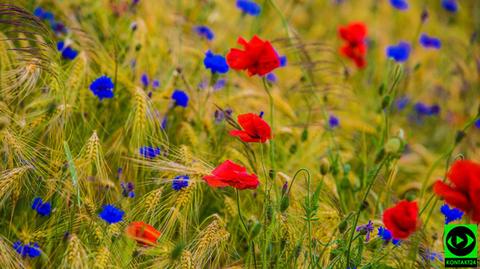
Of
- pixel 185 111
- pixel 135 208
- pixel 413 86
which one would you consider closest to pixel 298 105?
pixel 185 111

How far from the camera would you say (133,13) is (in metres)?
2.51

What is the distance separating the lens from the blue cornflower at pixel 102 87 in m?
1.82

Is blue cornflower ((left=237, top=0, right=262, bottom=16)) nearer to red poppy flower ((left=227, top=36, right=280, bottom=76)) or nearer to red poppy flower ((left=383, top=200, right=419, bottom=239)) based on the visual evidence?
red poppy flower ((left=227, top=36, right=280, bottom=76))

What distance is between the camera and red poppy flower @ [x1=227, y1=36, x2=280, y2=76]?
1.62 metres

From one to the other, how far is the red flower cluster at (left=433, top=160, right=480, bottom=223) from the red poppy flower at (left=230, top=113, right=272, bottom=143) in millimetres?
389

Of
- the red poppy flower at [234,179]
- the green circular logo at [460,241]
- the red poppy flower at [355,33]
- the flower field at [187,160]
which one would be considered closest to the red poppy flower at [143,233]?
the flower field at [187,160]

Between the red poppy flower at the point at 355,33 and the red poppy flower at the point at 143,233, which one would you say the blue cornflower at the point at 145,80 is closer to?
the red poppy flower at the point at 355,33

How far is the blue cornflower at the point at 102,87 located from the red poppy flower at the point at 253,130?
47 centimetres

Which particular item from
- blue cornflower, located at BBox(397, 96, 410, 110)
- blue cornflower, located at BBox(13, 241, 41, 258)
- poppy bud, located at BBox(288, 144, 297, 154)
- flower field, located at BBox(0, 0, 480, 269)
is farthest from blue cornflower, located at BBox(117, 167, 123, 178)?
blue cornflower, located at BBox(397, 96, 410, 110)

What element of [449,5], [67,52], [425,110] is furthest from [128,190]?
[449,5]

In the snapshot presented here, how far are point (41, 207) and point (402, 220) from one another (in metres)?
0.83

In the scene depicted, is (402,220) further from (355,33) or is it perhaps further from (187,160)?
(355,33)

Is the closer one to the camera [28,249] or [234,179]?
[234,179]

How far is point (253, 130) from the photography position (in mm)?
1512
